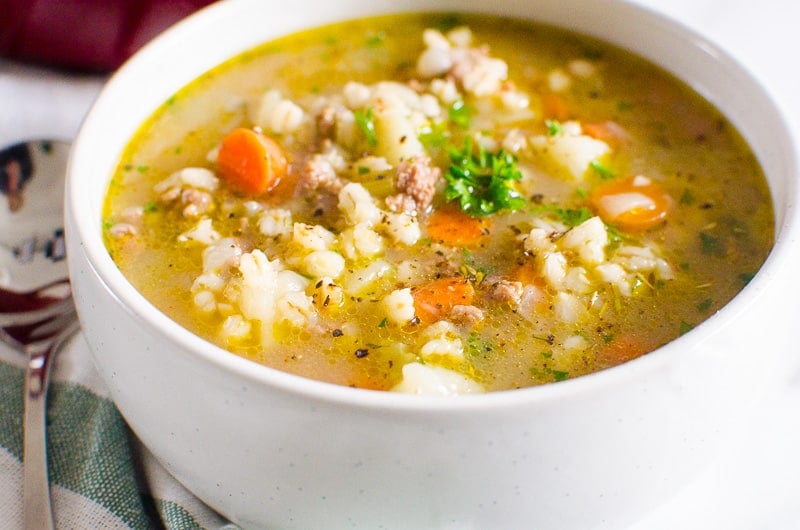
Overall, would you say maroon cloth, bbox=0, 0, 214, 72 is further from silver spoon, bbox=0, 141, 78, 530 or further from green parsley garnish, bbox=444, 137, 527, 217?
green parsley garnish, bbox=444, 137, 527, 217

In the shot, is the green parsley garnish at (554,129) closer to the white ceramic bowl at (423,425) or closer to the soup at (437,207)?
the soup at (437,207)

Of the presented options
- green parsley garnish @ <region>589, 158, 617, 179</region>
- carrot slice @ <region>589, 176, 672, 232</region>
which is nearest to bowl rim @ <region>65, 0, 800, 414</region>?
carrot slice @ <region>589, 176, 672, 232</region>

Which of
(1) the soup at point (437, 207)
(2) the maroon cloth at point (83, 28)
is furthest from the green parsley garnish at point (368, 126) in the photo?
(2) the maroon cloth at point (83, 28)

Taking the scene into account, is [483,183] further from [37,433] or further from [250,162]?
[37,433]

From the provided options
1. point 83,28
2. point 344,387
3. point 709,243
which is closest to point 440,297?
point 344,387

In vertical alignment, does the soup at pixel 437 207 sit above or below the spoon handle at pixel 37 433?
above

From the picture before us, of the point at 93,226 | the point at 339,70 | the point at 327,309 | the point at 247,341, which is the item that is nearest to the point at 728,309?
the point at 327,309

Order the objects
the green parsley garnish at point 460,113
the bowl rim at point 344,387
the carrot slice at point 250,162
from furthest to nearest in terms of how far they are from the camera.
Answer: the green parsley garnish at point 460,113
the carrot slice at point 250,162
the bowl rim at point 344,387
